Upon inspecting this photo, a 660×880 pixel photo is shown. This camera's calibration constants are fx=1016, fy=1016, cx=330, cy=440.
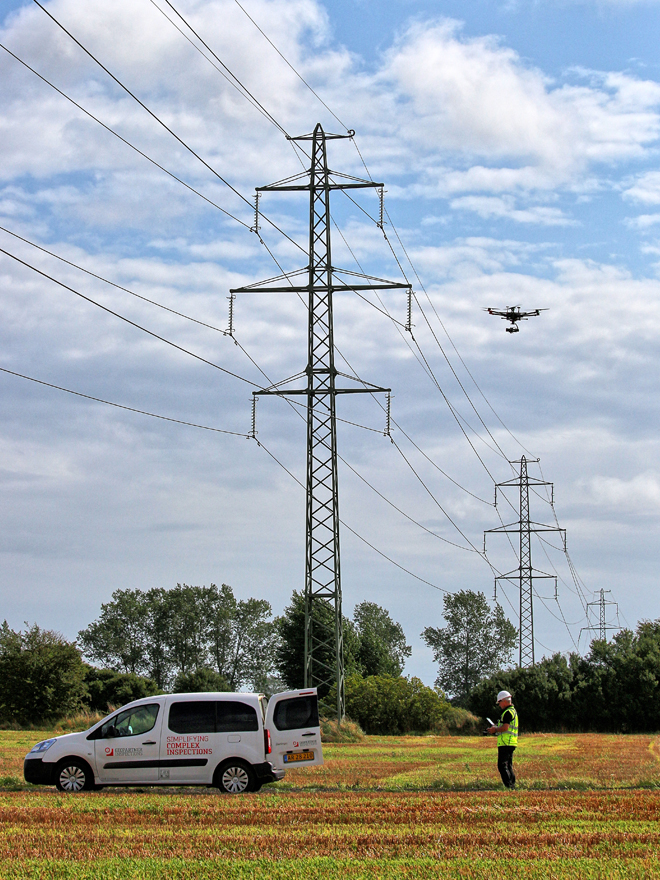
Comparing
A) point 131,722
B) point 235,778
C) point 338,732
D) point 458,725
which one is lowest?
point 458,725

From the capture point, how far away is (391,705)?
167 feet

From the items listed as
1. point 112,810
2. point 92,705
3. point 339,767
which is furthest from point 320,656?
point 112,810

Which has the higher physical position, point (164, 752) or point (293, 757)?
point (164, 752)

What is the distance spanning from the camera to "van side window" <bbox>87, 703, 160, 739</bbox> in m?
19.4

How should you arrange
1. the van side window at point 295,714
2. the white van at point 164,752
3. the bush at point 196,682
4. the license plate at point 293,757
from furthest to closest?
1. the bush at point 196,682
2. the van side window at point 295,714
3. the license plate at point 293,757
4. the white van at point 164,752

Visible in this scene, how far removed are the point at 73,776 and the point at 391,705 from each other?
3351 centimetres

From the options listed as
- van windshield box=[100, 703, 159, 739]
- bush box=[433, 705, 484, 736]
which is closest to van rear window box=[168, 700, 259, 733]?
van windshield box=[100, 703, 159, 739]

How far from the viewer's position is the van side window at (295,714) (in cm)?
2209

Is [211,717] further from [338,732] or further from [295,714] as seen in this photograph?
[338,732]

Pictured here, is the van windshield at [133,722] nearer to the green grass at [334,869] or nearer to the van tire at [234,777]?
the van tire at [234,777]

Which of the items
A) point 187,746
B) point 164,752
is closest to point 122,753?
point 164,752

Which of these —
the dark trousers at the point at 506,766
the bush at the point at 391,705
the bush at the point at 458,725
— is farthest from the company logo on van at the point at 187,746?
the bush at the point at 458,725

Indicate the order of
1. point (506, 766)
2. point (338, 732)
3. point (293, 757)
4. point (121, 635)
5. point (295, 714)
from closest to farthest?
point (506, 766) → point (293, 757) → point (295, 714) → point (338, 732) → point (121, 635)

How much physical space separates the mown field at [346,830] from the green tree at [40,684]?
129 ft
